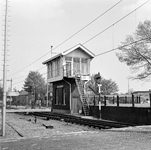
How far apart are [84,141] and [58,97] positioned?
21.7m

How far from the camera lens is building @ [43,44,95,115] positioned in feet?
85.5

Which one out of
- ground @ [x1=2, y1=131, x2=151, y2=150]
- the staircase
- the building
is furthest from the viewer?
the building

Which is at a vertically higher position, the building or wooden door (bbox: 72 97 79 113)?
the building

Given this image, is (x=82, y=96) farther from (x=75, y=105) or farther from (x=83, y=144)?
(x=83, y=144)

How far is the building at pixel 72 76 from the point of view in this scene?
26.1 m

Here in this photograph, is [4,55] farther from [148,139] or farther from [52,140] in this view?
[148,139]

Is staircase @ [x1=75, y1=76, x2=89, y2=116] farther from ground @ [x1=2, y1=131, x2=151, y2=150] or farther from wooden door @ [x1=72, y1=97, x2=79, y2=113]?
ground @ [x1=2, y1=131, x2=151, y2=150]

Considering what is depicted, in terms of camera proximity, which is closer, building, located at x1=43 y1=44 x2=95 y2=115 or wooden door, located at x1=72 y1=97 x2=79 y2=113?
building, located at x1=43 y1=44 x2=95 y2=115

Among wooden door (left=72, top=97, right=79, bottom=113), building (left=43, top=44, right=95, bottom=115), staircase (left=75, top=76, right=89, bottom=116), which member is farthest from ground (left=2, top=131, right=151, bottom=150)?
wooden door (left=72, top=97, right=79, bottom=113)

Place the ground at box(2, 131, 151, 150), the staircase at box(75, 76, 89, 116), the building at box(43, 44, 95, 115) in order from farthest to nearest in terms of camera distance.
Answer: the building at box(43, 44, 95, 115) < the staircase at box(75, 76, 89, 116) < the ground at box(2, 131, 151, 150)

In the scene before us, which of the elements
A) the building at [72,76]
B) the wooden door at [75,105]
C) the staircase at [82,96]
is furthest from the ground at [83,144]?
the wooden door at [75,105]

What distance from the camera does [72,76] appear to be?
2603cm

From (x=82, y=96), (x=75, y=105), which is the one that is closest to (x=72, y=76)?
(x=82, y=96)

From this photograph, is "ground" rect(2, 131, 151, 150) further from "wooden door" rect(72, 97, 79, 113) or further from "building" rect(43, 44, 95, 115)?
"wooden door" rect(72, 97, 79, 113)
